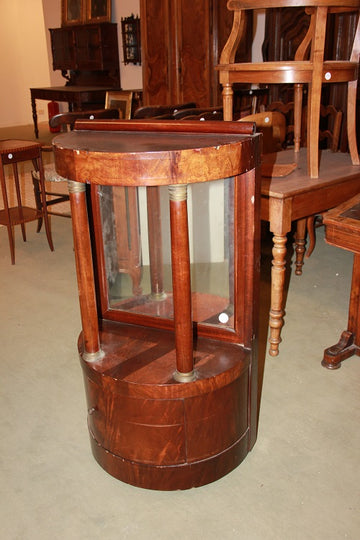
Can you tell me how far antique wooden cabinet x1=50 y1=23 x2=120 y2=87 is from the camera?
8.12 metres

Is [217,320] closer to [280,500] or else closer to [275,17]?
[280,500]

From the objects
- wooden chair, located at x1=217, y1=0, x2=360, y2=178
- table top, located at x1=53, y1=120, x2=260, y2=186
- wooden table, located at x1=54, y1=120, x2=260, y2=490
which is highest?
wooden chair, located at x1=217, y1=0, x2=360, y2=178

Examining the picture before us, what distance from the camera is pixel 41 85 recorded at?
11281mm

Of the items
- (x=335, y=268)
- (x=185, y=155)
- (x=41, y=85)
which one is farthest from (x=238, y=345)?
(x=41, y=85)

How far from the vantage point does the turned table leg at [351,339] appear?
7.33 ft

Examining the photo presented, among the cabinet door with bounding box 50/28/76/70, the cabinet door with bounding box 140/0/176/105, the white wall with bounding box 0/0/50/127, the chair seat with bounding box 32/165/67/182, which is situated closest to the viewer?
the chair seat with bounding box 32/165/67/182

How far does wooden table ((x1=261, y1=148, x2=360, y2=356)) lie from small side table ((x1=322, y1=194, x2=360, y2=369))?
0.49ft

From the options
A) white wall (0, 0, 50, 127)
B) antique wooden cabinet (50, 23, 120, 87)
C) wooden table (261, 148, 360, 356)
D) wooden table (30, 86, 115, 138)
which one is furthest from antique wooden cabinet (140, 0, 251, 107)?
white wall (0, 0, 50, 127)

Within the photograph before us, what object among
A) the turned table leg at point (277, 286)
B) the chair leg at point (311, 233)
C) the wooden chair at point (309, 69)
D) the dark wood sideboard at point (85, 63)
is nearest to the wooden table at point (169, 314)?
the turned table leg at point (277, 286)

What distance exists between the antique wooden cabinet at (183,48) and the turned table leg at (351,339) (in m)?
3.84

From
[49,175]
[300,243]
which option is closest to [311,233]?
[300,243]

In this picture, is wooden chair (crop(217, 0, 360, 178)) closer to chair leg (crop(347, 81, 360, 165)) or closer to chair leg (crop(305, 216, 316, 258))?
chair leg (crop(347, 81, 360, 165))

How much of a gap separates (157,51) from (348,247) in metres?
4.69

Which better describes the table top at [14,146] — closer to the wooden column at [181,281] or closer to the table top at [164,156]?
the table top at [164,156]
